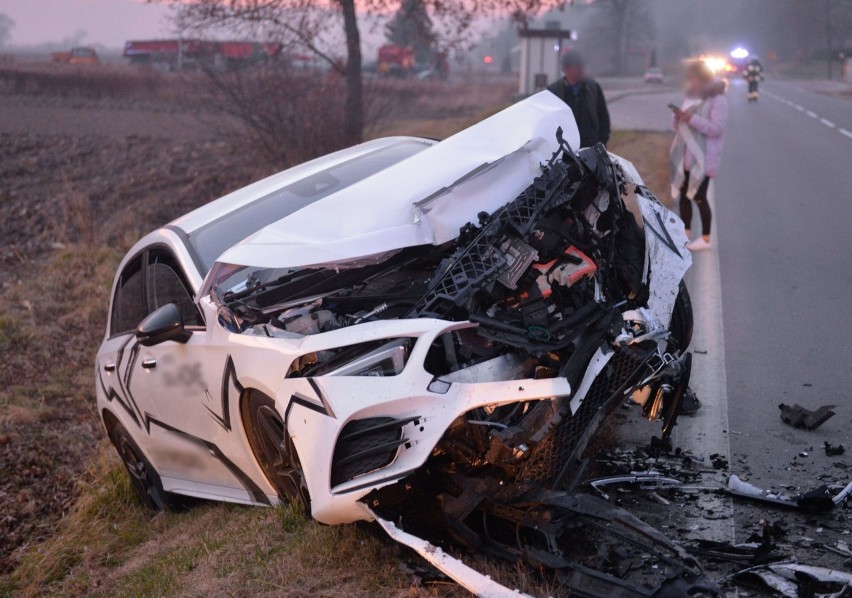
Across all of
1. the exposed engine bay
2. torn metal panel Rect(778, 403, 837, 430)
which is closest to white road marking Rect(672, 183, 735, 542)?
torn metal panel Rect(778, 403, 837, 430)

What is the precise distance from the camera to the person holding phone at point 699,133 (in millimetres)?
9039

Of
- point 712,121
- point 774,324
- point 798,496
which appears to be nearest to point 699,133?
point 712,121

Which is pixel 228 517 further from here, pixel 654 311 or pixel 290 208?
pixel 654 311

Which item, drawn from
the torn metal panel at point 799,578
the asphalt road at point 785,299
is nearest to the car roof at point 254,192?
the asphalt road at point 785,299

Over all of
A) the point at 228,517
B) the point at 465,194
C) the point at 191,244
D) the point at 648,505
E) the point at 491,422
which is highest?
the point at 465,194

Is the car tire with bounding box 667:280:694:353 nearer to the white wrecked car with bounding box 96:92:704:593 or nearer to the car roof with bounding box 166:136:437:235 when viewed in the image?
the white wrecked car with bounding box 96:92:704:593

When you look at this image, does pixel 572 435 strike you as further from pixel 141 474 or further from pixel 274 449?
pixel 141 474

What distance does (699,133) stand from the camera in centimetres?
912

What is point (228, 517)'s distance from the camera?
4902 mm

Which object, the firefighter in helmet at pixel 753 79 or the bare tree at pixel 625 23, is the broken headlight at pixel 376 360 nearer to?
the bare tree at pixel 625 23

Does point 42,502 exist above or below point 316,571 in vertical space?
below

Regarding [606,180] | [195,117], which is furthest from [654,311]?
[195,117]

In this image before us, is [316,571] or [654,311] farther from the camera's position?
[654,311]

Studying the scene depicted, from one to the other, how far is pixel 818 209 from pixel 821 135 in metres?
9.87
